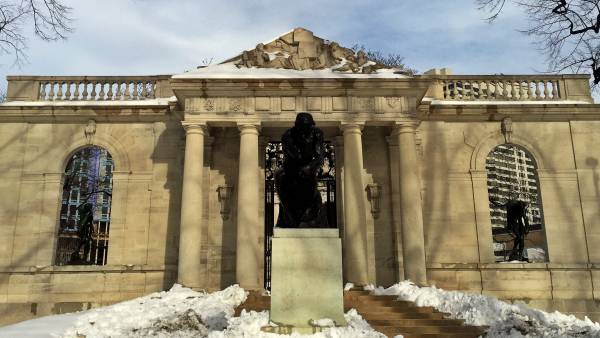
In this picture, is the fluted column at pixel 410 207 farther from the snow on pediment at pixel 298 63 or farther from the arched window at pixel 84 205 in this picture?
the arched window at pixel 84 205

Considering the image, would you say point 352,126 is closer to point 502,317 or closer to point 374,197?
point 374,197

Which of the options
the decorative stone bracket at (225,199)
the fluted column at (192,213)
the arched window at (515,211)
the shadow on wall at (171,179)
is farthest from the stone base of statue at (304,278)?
the arched window at (515,211)

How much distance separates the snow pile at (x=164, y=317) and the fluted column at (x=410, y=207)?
216 inches

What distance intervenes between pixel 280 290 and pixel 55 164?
45.5 ft

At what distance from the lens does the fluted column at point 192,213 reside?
1625 cm

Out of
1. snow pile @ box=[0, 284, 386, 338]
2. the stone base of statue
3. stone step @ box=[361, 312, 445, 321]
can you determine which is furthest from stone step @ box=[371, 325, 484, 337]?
the stone base of statue

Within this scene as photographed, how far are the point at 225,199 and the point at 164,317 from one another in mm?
7033

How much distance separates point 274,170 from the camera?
18.2 metres

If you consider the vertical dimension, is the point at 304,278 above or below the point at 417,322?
above

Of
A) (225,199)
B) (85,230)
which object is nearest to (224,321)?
(225,199)

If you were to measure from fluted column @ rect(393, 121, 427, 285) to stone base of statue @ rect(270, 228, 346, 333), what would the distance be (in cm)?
826

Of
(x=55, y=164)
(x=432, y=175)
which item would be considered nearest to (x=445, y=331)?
(x=432, y=175)

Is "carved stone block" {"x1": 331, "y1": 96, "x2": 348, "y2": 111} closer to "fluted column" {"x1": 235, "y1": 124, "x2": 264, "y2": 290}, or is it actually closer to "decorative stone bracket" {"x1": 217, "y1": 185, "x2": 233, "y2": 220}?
"fluted column" {"x1": 235, "y1": 124, "x2": 264, "y2": 290}

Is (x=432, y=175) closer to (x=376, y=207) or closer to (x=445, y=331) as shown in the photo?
(x=376, y=207)
